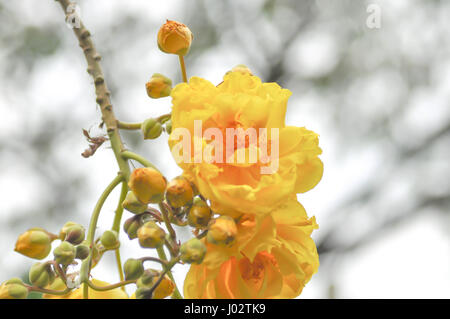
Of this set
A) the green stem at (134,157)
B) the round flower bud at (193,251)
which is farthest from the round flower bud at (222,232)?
the green stem at (134,157)

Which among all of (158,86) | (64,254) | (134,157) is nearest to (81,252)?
(64,254)

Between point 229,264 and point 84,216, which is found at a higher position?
point 84,216

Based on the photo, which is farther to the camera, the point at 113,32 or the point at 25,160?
the point at 25,160

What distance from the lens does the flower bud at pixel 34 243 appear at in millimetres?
646

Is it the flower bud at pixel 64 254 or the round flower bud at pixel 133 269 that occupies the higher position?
the flower bud at pixel 64 254

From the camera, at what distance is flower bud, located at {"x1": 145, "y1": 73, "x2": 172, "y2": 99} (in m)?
0.71

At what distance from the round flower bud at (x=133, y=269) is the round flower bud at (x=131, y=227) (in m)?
0.04

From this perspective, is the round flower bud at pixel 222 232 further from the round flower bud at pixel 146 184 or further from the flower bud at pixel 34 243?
the flower bud at pixel 34 243

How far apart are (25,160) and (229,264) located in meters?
3.06

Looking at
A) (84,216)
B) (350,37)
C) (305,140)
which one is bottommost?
(305,140)

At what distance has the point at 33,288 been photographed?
642 mm
